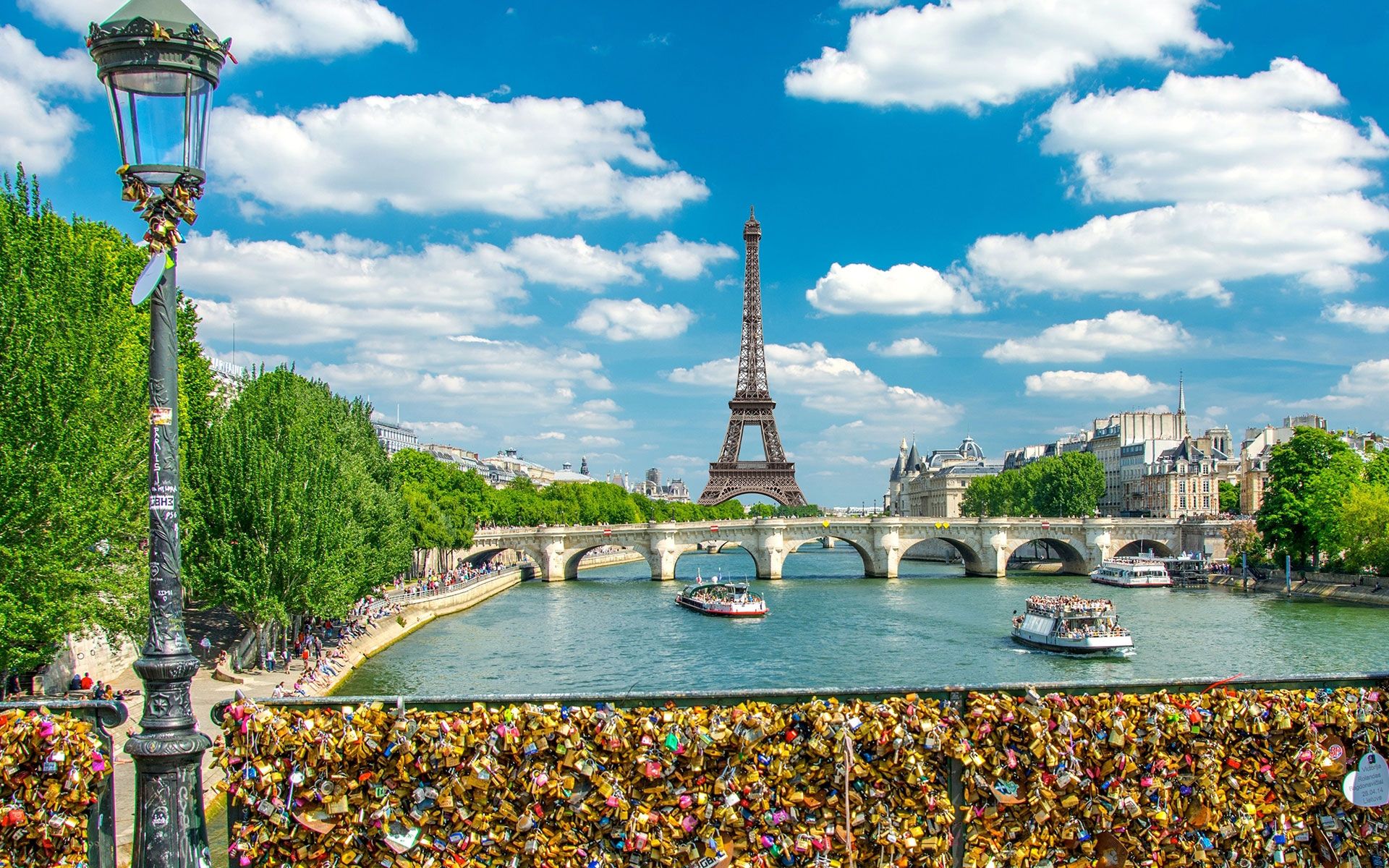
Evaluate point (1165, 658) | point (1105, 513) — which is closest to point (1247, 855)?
point (1165, 658)

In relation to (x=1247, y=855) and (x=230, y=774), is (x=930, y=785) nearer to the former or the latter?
(x=1247, y=855)

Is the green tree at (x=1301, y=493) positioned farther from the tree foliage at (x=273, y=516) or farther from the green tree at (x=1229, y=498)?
the tree foliage at (x=273, y=516)

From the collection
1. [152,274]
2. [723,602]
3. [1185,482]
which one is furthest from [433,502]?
[1185,482]

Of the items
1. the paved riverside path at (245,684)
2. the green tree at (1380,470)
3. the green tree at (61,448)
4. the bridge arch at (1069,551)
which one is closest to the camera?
the paved riverside path at (245,684)

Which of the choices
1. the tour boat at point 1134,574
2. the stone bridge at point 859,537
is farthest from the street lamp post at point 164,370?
the stone bridge at point 859,537

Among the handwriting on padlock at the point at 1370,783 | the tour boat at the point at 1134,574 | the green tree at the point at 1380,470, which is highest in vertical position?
the green tree at the point at 1380,470

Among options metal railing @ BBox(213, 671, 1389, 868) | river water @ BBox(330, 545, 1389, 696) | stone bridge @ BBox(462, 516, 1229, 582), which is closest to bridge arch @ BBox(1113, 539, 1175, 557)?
stone bridge @ BBox(462, 516, 1229, 582)

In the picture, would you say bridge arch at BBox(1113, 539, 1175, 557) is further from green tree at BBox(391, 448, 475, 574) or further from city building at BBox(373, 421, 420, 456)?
city building at BBox(373, 421, 420, 456)
